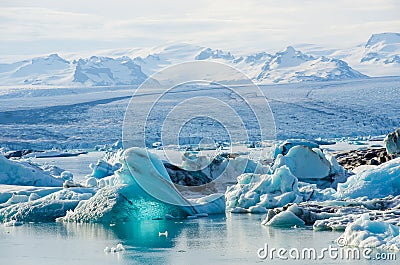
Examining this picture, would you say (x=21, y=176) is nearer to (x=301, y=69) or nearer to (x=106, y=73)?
(x=301, y=69)

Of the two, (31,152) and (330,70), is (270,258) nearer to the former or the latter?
(31,152)

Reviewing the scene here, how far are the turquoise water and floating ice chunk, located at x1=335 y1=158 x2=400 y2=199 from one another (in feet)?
4.72

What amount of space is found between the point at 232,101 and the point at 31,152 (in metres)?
12.7

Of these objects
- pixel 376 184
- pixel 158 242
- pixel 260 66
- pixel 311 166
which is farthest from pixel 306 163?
pixel 260 66

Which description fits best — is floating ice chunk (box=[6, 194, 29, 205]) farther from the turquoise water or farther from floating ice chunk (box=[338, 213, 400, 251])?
floating ice chunk (box=[338, 213, 400, 251])

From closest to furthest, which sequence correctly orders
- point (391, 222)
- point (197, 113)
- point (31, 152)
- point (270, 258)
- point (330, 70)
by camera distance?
point (270, 258) < point (391, 222) < point (31, 152) < point (197, 113) < point (330, 70)

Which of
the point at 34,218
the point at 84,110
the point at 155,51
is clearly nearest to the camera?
the point at 34,218

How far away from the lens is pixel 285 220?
31.6 ft

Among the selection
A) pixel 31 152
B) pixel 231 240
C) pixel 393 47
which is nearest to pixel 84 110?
pixel 31 152

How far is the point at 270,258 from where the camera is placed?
763 centimetres

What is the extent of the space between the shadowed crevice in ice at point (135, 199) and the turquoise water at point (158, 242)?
237mm

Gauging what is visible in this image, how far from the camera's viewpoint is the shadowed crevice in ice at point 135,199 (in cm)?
1049

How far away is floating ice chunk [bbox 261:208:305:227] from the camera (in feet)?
31.5

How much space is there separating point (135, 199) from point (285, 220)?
2.07m
